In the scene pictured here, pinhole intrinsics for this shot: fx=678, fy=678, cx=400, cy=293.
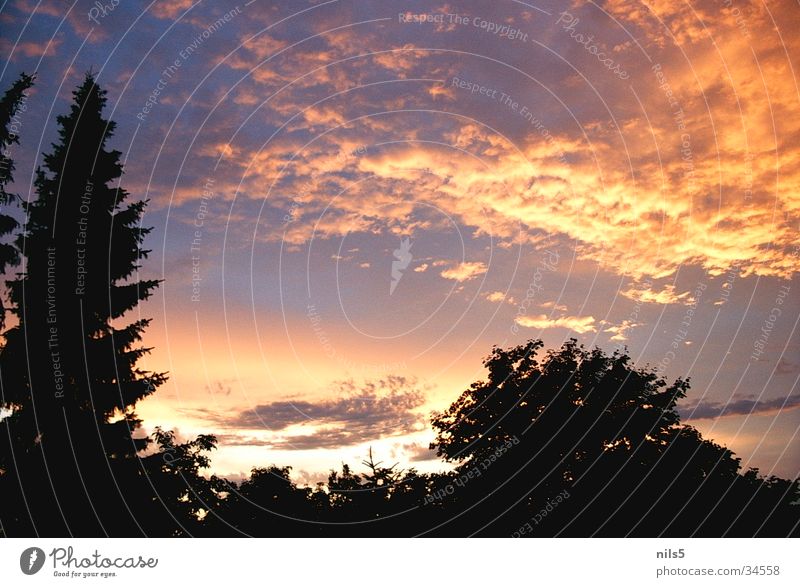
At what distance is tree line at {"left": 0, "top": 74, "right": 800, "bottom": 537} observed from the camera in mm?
24656

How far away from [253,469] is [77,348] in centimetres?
1932

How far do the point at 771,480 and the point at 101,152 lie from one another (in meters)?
43.1

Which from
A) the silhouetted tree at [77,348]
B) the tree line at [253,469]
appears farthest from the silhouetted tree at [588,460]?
the silhouetted tree at [77,348]

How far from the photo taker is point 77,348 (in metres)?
25.6

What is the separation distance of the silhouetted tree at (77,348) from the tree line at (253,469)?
6 cm

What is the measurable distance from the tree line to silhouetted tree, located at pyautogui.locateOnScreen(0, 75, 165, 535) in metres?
0.06

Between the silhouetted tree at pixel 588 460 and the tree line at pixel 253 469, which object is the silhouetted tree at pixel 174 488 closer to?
the tree line at pixel 253 469

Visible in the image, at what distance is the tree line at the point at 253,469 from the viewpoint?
24656 millimetres

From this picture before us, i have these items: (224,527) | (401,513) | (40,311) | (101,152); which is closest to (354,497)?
(401,513)
